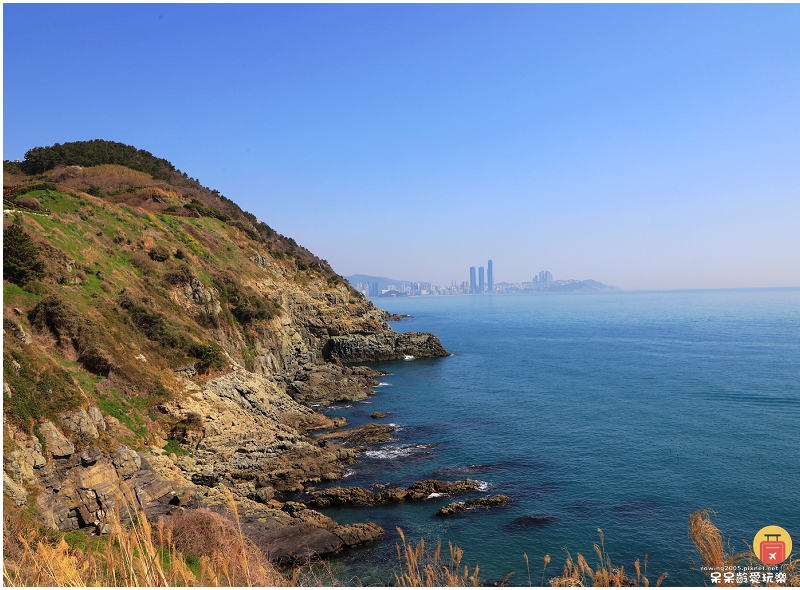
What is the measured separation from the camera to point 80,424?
23.0 metres

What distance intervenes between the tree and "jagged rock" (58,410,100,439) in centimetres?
1252

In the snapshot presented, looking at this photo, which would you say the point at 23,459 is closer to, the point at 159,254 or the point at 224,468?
the point at 224,468

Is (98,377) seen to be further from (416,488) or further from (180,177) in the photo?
(180,177)

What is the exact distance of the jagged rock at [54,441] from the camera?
20938 mm

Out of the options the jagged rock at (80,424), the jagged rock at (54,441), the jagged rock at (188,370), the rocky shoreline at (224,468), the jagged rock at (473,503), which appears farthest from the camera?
the jagged rock at (188,370)

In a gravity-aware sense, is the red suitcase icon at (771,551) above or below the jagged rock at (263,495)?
above

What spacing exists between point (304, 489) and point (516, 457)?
15264 mm

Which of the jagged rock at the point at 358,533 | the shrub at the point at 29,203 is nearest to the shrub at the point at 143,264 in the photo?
the shrub at the point at 29,203

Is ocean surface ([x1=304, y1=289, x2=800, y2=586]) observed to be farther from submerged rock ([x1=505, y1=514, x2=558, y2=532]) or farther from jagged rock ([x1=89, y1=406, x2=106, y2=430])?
jagged rock ([x1=89, y1=406, x2=106, y2=430])

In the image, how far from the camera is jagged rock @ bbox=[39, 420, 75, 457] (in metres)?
20.9

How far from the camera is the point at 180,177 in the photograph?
92812mm

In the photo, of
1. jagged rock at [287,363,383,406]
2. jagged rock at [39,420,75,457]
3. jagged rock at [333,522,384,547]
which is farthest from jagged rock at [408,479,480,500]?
jagged rock at [287,363,383,406]

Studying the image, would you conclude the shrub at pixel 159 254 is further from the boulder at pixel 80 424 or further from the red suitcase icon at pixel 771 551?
the red suitcase icon at pixel 771 551

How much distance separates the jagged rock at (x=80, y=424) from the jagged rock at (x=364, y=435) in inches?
734
